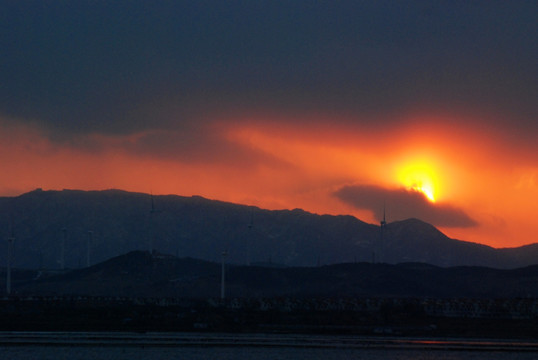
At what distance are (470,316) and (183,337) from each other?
219 ft

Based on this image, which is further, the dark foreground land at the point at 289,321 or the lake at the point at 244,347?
the dark foreground land at the point at 289,321

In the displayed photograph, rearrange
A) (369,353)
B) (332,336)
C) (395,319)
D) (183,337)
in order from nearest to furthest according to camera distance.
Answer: (369,353) → (183,337) → (332,336) → (395,319)

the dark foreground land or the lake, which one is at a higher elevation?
the dark foreground land

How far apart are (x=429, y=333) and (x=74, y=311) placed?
241 feet

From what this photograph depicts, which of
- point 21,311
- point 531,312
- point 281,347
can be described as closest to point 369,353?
point 281,347

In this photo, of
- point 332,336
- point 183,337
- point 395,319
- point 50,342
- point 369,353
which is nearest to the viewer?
point 369,353

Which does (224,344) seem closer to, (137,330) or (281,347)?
(281,347)

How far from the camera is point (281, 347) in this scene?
135375 millimetres

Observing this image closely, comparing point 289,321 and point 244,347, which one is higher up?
point 289,321

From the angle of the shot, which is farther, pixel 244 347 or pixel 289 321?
pixel 289 321

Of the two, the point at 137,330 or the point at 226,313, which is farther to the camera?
the point at 226,313

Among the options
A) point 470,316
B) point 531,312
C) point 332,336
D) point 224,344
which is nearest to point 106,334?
point 224,344

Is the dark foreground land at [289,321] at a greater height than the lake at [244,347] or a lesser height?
greater

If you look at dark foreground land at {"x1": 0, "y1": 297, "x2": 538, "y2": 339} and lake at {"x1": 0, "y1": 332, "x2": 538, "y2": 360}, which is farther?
dark foreground land at {"x1": 0, "y1": 297, "x2": 538, "y2": 339}
